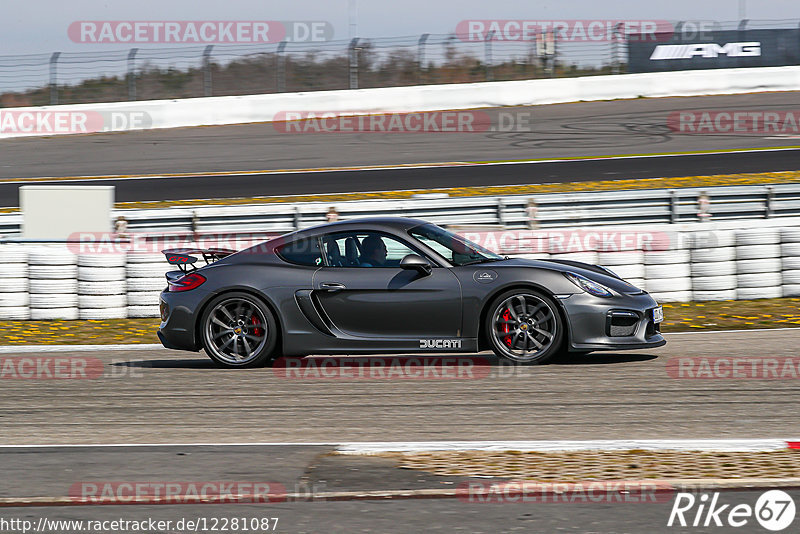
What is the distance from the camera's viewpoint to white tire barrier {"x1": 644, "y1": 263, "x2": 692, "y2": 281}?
11.3 metres

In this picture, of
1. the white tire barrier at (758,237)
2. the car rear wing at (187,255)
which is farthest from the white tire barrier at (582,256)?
the car rear wing at (187,255)

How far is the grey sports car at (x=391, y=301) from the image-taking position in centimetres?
793

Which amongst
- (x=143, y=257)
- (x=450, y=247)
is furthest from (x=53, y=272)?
(x=450, y=247)

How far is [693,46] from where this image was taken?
95.6 feet

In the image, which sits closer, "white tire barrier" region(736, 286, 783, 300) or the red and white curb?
the red and white curb

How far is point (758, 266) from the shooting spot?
11.4 metres

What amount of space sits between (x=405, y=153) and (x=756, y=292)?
1420 cm

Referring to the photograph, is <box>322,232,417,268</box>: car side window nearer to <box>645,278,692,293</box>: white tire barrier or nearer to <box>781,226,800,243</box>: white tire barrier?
<box>645,278,692,293</box>: white tire barrier

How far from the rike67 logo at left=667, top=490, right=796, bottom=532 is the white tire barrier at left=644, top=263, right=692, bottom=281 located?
23.1 ft

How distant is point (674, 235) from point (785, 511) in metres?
7.31

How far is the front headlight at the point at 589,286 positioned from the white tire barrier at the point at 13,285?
6.59 m

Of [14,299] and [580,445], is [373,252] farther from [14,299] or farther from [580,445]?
[14,299]

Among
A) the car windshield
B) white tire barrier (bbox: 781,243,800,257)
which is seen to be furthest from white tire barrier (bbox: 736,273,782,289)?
the car windshield

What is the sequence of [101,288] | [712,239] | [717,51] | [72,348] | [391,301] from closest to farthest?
1. [391,301]
2. [72,348]
3. [712,239]
4. [101,288]
5. [717,51]
